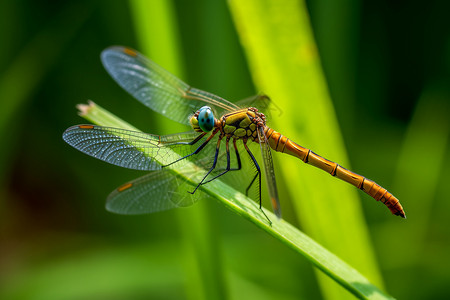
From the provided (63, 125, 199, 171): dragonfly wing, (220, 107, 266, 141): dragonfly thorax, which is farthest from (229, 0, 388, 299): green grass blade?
(63, 125, 199, 171): dragonfly wing

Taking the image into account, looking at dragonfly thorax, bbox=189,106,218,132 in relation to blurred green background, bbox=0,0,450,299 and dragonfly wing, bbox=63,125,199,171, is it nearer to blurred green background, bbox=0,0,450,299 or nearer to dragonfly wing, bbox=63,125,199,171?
dragonfly wing, bbox=63,125,199,171

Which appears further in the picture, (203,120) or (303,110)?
(203,120)

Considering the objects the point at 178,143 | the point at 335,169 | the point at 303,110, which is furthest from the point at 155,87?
the point at 335,169

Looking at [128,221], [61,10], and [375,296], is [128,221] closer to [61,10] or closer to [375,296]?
[61,10]

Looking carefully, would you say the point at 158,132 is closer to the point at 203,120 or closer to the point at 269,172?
the point at 203,120

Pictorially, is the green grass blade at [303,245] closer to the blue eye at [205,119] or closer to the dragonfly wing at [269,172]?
the dragonfly wing at [269,172]
